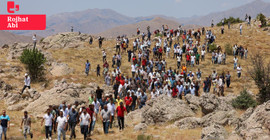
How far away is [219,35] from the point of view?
49.7 meters

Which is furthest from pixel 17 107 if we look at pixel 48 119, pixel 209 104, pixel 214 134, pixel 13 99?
pixel 214 134

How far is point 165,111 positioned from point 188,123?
1.84 m

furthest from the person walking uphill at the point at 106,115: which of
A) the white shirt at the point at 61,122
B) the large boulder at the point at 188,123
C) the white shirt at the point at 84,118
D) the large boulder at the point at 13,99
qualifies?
the large boulder at the point at 13,99

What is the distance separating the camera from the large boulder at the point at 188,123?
15.4 meters

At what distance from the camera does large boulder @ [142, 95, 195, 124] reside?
16.9 metres

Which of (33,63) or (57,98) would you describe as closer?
Answer: (57,98)

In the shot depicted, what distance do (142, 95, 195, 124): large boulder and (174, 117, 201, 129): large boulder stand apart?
88 cm

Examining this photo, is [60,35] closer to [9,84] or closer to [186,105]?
[9,84]

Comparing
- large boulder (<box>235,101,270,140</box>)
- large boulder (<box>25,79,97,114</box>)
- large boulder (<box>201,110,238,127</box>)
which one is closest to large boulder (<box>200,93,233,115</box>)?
large boulder (<box>201,110,238,127</box>)

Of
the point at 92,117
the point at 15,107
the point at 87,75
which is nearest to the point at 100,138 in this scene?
the point at 92,117

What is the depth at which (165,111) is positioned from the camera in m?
17.0

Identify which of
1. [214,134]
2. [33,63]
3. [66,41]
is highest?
[66,41]

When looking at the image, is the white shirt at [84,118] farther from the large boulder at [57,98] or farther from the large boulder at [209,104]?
the large boulder at [209,104]

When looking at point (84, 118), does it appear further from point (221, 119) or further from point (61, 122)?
point (221, 119)
